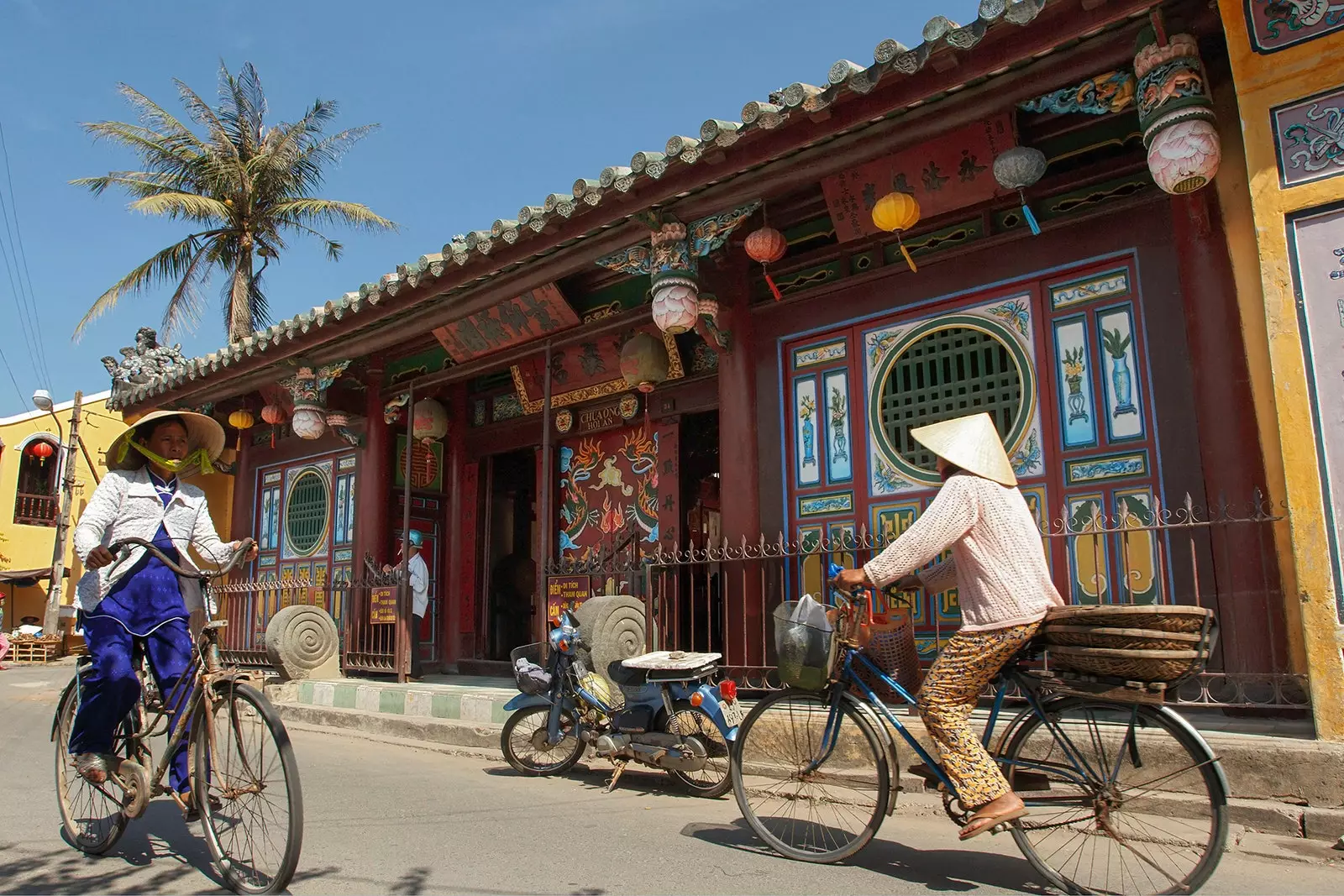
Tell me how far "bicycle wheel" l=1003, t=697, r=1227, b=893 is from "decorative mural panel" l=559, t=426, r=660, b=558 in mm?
5684

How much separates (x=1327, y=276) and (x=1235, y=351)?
2.52 ft

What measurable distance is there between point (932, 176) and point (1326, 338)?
252 centimetres

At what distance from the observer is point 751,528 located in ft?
21.6

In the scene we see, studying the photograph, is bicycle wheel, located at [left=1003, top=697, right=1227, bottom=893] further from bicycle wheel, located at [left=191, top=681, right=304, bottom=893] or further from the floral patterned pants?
bicycle wheel, located at [left=191, top=681, right=304, bottom=893]

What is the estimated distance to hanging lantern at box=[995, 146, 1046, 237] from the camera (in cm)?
536

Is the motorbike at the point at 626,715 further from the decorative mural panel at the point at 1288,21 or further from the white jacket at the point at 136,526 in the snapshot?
the decorative mural panel at the point at 1288,21

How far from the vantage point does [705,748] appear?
4.80 meters

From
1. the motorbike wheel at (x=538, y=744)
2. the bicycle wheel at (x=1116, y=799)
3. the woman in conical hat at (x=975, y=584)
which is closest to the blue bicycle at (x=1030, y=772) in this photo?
the bicycle wheel at (x=1116, y=799)

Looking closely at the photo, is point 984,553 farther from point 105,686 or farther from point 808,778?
point 105,686

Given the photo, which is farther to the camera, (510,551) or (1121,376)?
(510,551)

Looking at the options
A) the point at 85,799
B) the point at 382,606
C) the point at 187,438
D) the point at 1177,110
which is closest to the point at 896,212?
the point at 1177,110

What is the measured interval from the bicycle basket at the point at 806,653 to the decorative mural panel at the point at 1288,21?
11.5ft

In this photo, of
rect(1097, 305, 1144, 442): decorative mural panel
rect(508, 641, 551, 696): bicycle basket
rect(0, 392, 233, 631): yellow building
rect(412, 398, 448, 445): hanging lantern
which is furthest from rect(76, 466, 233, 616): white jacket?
rect(0, 392, 233, 631): yellow building

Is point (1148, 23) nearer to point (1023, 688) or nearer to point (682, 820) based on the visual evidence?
point (1023, 688)
